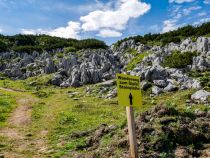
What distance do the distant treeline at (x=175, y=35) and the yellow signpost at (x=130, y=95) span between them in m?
92.4

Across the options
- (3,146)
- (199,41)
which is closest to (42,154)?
(3,146)

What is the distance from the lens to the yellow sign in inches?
490

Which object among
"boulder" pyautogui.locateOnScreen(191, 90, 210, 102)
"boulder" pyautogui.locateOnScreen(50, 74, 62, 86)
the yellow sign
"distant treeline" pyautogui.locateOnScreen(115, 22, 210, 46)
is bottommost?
"boulder" pyautogui.locateOnScreen(191, 90, 210, 102)

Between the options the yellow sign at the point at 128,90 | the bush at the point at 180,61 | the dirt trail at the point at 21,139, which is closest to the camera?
the yellow sign at the point at 128,90

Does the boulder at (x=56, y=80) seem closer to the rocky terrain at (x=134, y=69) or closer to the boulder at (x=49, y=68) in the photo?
the rocky terrain at (x=134, y=69)

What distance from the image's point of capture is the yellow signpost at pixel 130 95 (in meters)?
12.5

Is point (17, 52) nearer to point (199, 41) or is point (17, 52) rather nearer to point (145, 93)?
point (199, 41)

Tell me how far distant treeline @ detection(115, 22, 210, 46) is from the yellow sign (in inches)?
3634

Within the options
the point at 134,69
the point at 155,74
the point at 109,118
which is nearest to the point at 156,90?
the point at 155,74

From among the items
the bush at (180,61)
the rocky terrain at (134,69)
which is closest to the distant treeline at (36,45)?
the rocky terrain at (134,69)

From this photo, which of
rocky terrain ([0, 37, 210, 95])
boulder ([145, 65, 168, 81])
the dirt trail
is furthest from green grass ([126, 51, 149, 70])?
the dirt trail

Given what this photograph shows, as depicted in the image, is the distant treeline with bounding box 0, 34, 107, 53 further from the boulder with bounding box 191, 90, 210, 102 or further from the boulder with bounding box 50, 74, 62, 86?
the boulder with bounding box 191, 90, 210, 102

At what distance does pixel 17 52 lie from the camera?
14025 cm

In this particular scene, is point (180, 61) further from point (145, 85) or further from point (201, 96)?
point (201, 96)
